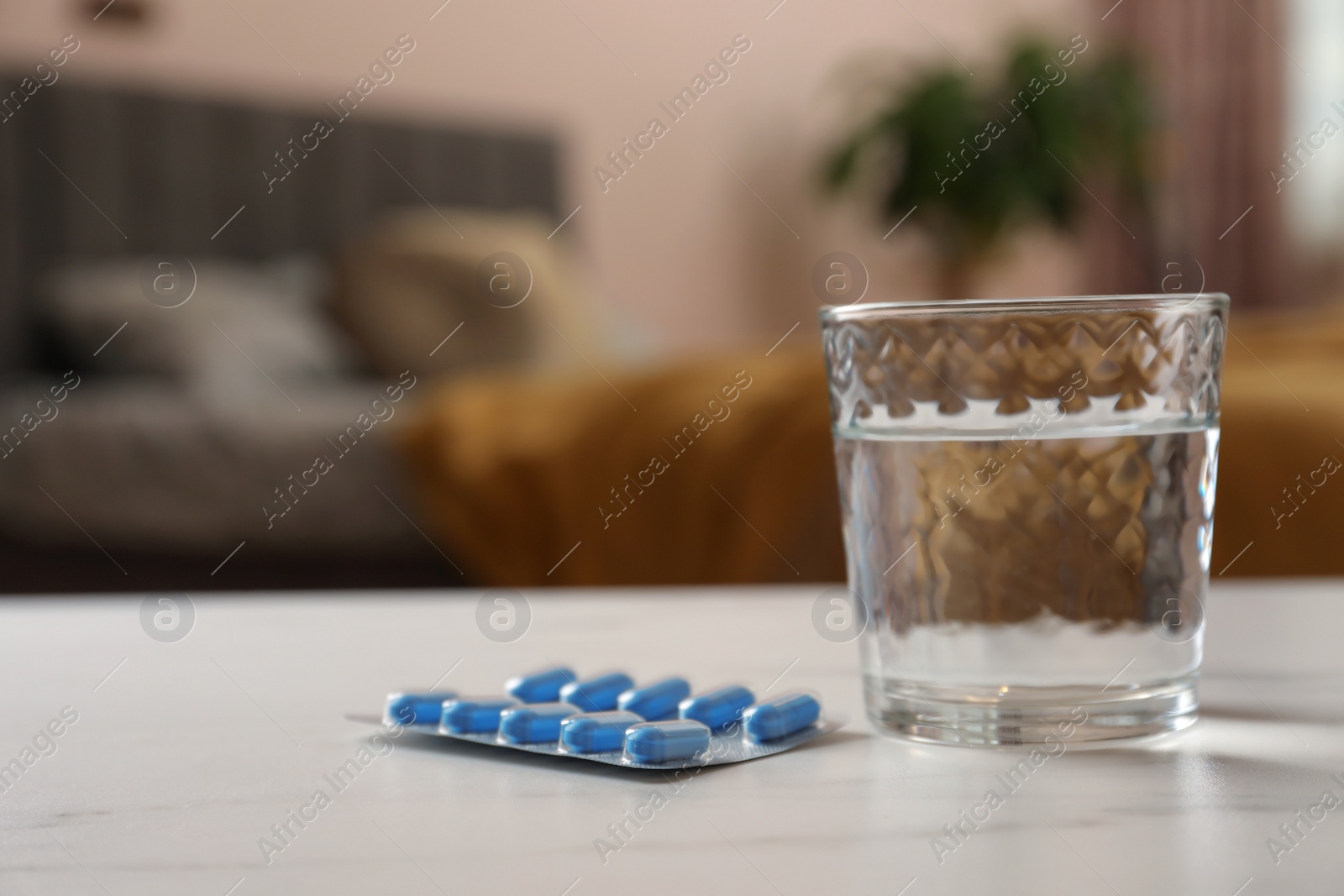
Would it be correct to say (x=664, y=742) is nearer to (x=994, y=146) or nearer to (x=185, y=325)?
Result: (x=185, y=325)

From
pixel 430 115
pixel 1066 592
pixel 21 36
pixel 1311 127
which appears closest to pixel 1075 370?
pixel 1066 592

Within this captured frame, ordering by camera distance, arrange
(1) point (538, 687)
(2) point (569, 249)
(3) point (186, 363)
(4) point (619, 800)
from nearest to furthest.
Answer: (4) point (619, 800) → (1) point (538, 687) → (3) point (186, 363) → (2) point (569, 249)

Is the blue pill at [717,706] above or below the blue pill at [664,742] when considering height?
below

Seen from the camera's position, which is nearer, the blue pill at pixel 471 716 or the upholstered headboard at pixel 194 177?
the blue pill at pixel 471 716

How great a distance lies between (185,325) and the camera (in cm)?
241

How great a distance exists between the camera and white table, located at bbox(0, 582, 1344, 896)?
0.95ft

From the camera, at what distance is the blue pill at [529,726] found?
0.39 m

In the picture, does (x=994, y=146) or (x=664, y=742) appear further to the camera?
(x=994, y=146)

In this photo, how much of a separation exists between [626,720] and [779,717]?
48mm

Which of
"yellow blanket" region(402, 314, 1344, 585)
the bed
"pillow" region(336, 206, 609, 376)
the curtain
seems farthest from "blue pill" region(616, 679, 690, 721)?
the curtain

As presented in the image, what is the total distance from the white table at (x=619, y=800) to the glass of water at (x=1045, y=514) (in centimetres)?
2

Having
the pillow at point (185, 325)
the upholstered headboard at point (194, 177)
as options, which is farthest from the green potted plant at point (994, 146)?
the pillow at point (185, 325)

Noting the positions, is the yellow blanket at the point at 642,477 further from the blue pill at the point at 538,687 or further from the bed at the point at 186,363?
the blue pill at the point at 538,687

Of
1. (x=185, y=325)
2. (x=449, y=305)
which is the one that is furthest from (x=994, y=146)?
(x=185, y=325)
